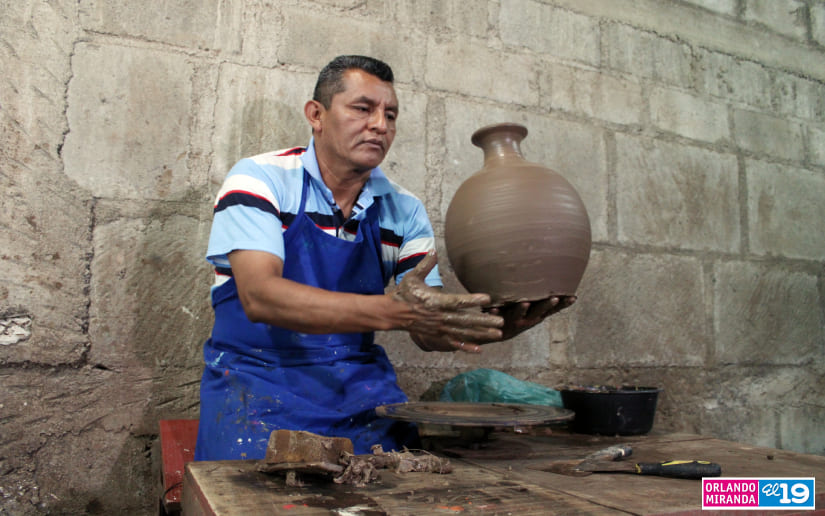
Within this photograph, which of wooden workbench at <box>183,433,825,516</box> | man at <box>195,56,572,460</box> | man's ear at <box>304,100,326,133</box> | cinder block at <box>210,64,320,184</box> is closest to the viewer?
wooden workbench at <box>183,433,825,516</box>

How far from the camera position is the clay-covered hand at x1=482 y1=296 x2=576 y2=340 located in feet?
6.20

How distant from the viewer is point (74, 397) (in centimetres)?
209

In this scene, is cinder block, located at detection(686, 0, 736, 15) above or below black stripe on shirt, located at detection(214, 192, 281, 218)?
above

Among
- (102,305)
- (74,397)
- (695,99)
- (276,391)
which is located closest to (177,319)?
(102,305)

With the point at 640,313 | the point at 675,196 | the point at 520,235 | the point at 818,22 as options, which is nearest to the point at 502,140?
the point at 520,235

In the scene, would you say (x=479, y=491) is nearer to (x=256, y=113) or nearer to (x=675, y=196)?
(x=256, y=113)

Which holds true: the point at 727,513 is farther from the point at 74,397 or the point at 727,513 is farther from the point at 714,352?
the point at 714,352

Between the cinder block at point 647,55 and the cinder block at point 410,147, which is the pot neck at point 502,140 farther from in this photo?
the cinder block at point 647,55

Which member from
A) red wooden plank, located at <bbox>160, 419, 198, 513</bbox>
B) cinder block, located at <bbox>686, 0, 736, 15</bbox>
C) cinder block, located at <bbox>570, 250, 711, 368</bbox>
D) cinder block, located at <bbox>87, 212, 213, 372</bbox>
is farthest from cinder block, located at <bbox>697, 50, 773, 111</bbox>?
red wooden plank, located at <bbox>160, 419, 198, 513</bbox>

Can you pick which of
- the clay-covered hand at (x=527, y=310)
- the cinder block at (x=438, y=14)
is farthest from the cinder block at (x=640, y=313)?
the cinder block at (x=438, y=14)

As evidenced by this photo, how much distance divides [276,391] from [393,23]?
5.99ft

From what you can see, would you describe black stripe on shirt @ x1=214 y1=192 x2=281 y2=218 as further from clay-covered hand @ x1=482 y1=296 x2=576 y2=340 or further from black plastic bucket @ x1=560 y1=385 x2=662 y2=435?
black plastic bucket @ x1=560 y1=385 x2=662 y2=435

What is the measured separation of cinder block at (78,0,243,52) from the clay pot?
4.22ft
